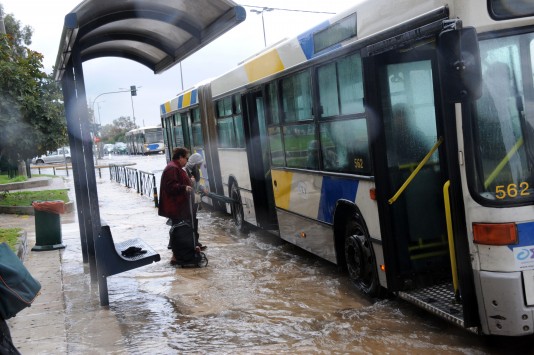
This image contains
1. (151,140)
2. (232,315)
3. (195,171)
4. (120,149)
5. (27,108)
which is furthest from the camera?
(120,149)

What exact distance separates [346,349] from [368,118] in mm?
2191

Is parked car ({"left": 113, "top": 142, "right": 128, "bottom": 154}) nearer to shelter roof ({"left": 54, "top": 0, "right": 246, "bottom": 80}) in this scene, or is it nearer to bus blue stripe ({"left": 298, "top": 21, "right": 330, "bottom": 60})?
shelter roof ({"left": 54, "top": 0, "right": 246, "bottom": 80})

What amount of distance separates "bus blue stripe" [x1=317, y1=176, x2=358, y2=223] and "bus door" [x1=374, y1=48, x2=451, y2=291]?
2.42 ft

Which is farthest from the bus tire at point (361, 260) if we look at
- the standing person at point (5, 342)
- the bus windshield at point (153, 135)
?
the bus windshield at point (153, 135)

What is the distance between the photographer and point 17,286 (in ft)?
13.8

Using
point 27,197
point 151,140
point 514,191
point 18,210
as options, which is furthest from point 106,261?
point 151,140

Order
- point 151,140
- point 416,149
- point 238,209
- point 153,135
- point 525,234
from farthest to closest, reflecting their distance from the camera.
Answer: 1. point 153,135
2. point 151,140
3. point 238,209
4. point 416,149
5. point 525,234

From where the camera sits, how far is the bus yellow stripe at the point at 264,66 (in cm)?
911

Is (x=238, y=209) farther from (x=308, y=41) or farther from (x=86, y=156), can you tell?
(x=308, y=41)

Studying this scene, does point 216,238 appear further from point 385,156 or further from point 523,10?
point 523,10

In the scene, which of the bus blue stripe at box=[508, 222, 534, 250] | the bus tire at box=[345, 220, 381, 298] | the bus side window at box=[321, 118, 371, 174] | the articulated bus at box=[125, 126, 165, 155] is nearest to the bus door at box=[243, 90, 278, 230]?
the bus side window at box=[321, 118, 371, 174]

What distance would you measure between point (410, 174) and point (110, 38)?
4.97m

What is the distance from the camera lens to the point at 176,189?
938cm

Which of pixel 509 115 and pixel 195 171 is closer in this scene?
pixel 509 115
